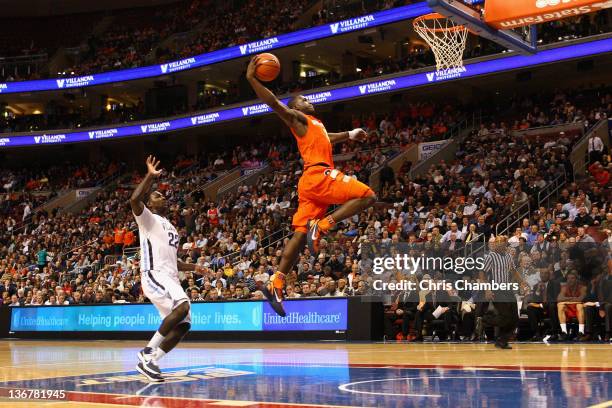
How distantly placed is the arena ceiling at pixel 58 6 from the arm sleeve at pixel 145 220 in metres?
37.8

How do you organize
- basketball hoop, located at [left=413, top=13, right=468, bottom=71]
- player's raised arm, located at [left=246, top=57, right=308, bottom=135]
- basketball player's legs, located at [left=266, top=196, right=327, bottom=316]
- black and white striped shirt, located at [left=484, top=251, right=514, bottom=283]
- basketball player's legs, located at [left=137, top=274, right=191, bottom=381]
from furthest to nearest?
basketball hoop, located at [left=413, top=13, right=468, bottom=71] < black and white striped shirt, located at [left=484, top=251, right=514, bottom=283] < basketball player's legs, located at [left=137, top=274, right=191, bottom=381] < basketball player's legs, located at [left=266, top=196, right=327, bottom=316] < player's raised arm, located at [left=246, top=57, right=308, bottom=135]

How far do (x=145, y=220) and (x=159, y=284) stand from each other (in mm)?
780

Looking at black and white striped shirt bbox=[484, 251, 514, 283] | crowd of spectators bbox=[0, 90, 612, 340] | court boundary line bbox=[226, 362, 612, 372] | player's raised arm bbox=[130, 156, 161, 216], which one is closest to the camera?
player's raised arm bbox=[130, 156, 161, 216]

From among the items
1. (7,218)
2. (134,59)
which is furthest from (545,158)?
(7,218)

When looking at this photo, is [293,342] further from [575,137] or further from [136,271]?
[575,137]

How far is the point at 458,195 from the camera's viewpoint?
878 inches

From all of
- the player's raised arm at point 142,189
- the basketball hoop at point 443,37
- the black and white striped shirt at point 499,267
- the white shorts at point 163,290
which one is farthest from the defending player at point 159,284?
the basketball hoop at point 443,37

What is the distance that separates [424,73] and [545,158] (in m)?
7.71

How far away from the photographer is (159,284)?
939 cm

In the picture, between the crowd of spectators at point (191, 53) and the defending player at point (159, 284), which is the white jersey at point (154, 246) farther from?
the crowd of spectators at point (191, 53)

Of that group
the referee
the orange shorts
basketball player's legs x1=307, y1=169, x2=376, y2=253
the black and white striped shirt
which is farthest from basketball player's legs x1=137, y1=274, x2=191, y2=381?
the black and white striped shirt

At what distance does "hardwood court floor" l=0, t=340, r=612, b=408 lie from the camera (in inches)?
280

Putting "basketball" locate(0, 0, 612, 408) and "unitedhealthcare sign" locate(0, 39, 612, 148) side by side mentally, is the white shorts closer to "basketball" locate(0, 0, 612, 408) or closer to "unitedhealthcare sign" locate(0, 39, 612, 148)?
"basketball" locate(0, 0, 612, 408)

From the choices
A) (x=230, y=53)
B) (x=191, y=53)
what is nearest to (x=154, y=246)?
(x=230, y=53)
